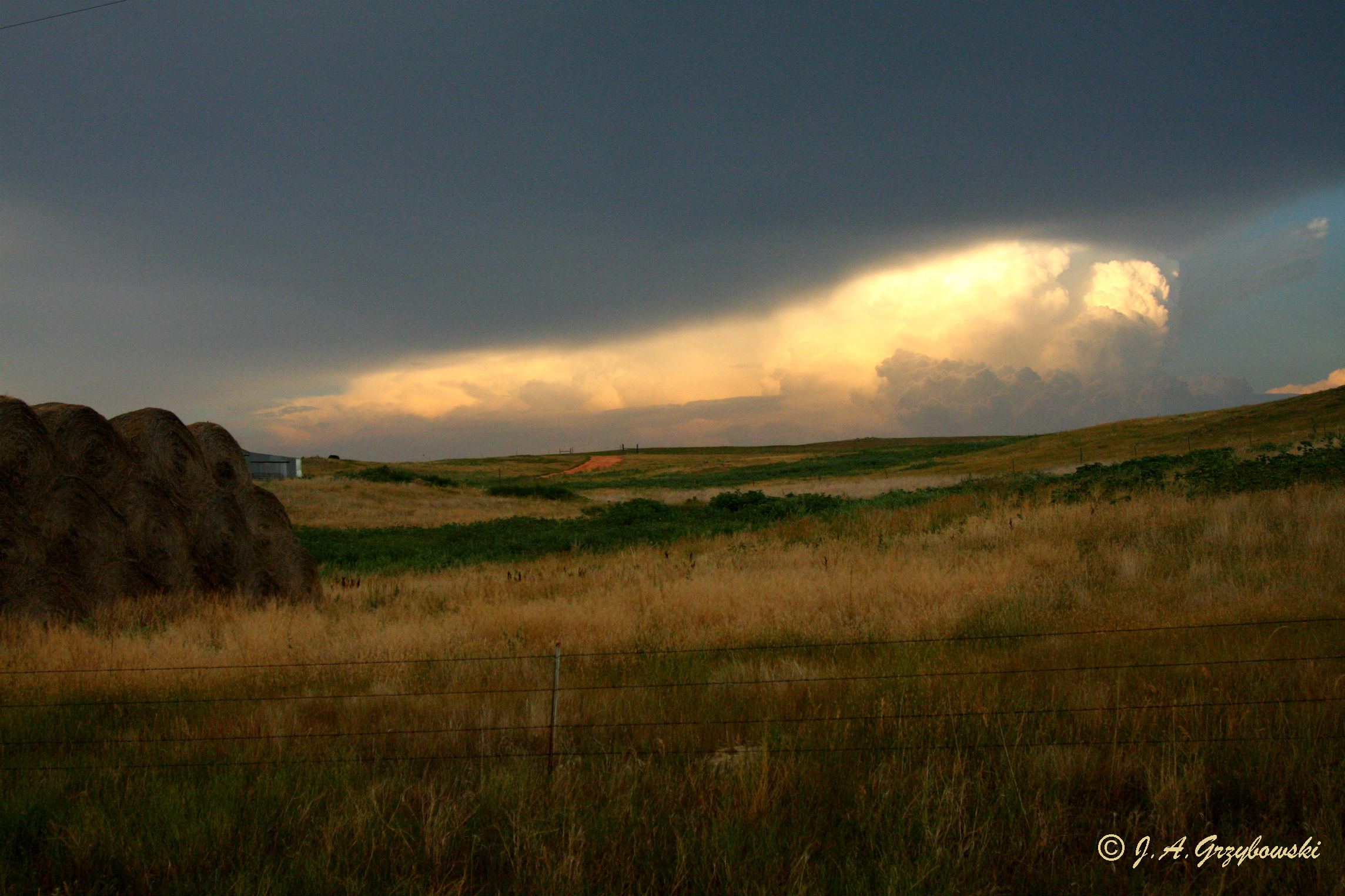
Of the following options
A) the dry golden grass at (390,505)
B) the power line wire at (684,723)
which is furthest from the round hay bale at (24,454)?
the dry golden grass at (390,505)

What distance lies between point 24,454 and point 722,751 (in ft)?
40.7

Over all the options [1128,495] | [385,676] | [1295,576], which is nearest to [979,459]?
[1128,495]

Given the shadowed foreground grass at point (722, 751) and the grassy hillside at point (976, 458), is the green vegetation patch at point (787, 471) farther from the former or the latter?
the shadowed foreground grass at point (722, 751)

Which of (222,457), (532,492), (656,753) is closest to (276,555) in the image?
(222,457)

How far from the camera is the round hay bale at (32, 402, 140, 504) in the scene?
12984mm

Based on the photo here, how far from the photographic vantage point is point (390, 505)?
1837 inches

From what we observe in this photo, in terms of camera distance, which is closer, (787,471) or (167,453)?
(167,453)

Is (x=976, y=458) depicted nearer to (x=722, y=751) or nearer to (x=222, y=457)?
(x=222, y=457)

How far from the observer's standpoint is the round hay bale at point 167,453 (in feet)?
45.7

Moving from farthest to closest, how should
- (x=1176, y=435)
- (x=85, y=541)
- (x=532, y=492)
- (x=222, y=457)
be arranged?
(x=532, y=492)
(x=1176, y=435)
(x=222, y=457)
(x=85, y=541)

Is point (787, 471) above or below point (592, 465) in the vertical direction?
below

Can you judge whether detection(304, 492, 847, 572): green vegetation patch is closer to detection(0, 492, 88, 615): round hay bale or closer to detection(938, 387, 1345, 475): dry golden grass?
detection(0, 492, 88, 615): round hay bale

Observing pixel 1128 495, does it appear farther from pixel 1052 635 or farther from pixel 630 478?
pixel 630 478

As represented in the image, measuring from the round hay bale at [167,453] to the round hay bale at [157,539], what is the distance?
41 cm
